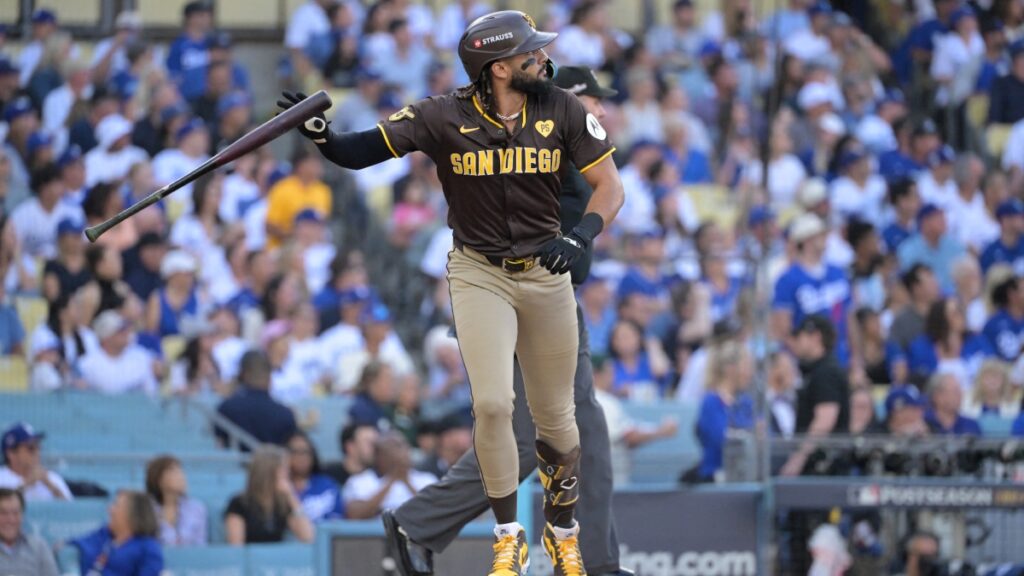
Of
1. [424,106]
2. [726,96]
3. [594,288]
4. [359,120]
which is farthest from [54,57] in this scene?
[424,106]

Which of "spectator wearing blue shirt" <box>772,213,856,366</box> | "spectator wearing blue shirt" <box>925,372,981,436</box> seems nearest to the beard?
"spectator wearing blue shirt" <box>925,372,981,436</box>

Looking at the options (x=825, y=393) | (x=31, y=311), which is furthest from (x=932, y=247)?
(x=31, y=311)

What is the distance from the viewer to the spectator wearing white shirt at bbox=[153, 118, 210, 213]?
12898mm

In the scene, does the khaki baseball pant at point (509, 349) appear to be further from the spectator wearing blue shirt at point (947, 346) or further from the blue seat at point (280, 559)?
the spectator wearing blue shirt at point (947, 346)

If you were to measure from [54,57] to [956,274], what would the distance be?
7.22m

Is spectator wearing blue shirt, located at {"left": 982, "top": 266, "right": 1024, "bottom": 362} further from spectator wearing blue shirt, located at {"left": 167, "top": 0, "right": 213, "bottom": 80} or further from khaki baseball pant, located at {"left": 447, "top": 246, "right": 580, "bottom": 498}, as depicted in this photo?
khaki baseball pant, located at {"left": 447, "top": 246, "right": 580, "bottom": 498}

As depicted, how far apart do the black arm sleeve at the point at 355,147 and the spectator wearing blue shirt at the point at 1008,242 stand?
9.27m

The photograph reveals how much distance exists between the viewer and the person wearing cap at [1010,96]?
1589cm

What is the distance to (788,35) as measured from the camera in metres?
16.5

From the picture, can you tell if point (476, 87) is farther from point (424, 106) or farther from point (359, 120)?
point (359, 120)

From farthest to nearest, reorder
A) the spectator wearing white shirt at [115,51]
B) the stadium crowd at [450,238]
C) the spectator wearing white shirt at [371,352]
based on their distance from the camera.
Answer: the spectator wearing white shirt at [115,51]
the spectator wearing white shirt at [371,352]
the stadium crowd at [450,238]

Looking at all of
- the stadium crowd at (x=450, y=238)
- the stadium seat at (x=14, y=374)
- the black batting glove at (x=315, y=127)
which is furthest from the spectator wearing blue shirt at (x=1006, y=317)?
the black batting glove at (x=315, y=127)

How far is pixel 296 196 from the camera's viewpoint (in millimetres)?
13070

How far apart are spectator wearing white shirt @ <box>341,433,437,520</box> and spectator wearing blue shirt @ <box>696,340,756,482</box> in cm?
170
